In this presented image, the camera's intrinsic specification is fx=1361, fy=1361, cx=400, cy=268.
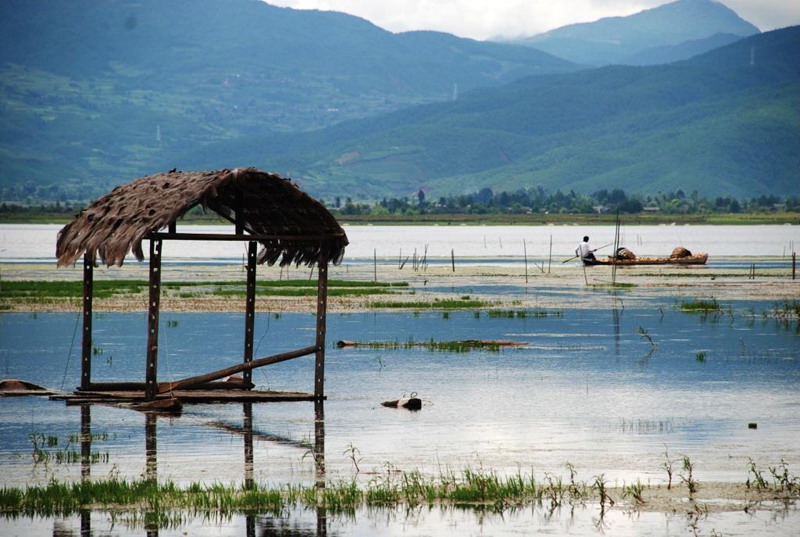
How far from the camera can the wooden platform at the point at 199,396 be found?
919 inches

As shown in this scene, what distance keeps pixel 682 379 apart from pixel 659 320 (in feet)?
47.3

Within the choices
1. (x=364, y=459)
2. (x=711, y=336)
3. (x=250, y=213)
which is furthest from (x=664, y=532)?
(x=711, y=336)

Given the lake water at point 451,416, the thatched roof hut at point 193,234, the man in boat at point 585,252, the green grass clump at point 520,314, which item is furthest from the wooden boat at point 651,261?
the thatched roof hut at point 193,234

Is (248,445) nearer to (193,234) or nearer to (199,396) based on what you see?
(193,234)

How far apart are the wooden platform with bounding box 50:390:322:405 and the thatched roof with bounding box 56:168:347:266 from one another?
2.38 m

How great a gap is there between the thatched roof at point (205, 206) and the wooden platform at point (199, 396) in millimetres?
2381

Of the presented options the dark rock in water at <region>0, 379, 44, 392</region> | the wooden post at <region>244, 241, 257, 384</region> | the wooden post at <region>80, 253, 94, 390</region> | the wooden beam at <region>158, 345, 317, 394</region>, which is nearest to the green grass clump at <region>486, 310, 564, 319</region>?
the wooden post at <region>244, 241, 257, 384</region>

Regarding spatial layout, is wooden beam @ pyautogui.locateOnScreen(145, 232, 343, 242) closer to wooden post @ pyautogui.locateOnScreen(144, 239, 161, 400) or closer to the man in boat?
wooden post @ pyautogui.locateOnScreen(144, 239, 161, 400)

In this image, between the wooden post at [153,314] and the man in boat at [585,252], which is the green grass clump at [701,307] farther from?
the wooden post at [153,314]

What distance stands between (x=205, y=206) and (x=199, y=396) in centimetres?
337

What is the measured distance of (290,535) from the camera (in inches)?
534

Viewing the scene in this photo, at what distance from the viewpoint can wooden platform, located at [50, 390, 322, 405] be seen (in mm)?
23344

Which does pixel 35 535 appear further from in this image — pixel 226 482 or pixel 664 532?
pixel 664 532

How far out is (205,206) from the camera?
23.0 m
